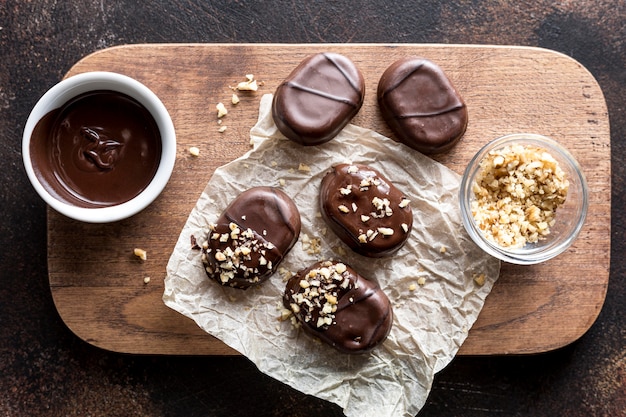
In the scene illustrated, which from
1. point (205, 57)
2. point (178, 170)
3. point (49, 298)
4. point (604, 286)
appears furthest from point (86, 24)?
point (604, 286)

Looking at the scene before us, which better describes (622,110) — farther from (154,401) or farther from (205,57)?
(154,401)

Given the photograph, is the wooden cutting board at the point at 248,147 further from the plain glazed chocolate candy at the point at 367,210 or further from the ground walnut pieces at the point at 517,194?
the plain glazed chocolate candy at the point at 367,210

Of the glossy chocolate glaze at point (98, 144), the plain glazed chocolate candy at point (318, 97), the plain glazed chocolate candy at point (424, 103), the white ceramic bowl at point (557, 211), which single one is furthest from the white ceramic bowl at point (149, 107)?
the white ceramic bowl at point (557, 211)

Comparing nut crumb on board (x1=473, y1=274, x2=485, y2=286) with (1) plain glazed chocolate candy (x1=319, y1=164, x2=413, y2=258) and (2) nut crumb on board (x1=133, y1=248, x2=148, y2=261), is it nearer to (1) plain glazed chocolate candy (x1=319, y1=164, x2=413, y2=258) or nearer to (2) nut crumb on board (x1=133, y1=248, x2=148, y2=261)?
(1) plain glazed chocolate candy (x1=319, y1=164, x2=413, y2=258)

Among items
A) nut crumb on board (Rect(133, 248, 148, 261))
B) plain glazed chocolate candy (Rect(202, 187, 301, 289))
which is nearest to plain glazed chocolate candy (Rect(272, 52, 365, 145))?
plain glazed chocolate candy (Rect(202, 187, 301, 289))

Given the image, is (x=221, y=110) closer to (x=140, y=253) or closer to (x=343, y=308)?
(x=140, y=253)
